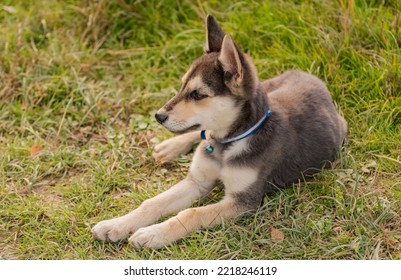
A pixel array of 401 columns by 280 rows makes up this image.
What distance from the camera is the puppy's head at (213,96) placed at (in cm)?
499

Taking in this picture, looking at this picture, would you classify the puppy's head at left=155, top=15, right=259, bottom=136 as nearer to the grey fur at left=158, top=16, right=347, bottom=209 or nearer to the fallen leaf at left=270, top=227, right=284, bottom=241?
the grey fur at left=158, top=16, right=347, bottom=209

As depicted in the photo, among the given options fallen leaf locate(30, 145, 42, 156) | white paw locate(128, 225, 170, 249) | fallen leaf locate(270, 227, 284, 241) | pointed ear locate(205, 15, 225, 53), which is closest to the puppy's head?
pointed ear locate(205, 15, 225, 53)

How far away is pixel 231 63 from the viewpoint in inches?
195

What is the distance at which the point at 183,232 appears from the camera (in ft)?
16.3

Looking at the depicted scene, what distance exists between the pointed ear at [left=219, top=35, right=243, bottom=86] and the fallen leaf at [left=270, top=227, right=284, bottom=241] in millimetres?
1178

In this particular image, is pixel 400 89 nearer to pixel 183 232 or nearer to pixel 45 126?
pixel 183 232

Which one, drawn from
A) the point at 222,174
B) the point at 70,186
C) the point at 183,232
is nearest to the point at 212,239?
the point at 183,232

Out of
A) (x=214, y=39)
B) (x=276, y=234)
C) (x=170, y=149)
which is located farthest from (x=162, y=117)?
(x=276, y=234)

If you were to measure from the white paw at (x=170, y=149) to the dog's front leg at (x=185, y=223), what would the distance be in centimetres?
104

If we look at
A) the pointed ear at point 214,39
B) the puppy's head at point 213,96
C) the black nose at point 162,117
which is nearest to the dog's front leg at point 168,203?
the puppy's head at point 213,96

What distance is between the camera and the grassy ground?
16.5ft

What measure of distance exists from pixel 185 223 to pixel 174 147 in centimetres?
126

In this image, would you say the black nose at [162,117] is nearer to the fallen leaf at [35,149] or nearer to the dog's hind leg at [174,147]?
the dog's hind leg at [174,147]

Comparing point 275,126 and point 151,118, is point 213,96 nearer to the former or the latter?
point 275,126
